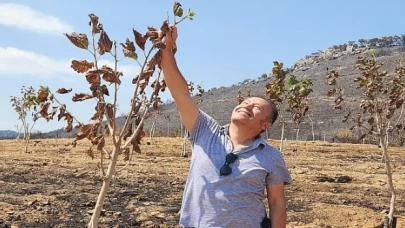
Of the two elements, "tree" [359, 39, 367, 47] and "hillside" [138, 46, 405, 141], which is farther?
"tree" [359, 39, 367, 47]

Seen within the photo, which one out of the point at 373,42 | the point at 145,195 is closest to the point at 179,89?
the point at 145,195

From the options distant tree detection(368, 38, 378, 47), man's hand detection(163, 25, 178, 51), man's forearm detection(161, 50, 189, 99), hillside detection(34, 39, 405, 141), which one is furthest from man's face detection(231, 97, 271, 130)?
distant tree detection(368, 38, 378, 47)

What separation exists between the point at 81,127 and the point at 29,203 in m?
4.36

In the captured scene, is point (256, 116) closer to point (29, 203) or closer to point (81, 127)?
point (81, 127)

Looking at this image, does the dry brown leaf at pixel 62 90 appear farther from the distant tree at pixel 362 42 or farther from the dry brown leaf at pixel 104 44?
the distant tree at pixel 362 42

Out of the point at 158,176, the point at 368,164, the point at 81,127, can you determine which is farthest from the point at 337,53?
the point at 81,127

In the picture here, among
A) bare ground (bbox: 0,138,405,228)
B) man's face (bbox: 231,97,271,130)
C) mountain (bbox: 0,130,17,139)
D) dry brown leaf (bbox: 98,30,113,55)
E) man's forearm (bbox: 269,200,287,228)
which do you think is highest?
mountain (bbox: 0,130,17,139)

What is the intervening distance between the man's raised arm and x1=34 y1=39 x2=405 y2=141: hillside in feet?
61.8

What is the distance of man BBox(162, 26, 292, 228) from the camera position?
7.91 ft

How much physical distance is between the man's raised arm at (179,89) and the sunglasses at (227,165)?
0.95ft

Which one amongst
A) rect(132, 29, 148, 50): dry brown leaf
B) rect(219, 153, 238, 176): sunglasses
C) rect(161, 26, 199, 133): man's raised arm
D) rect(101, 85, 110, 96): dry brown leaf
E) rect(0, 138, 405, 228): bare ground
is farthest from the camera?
rect(0, 138, 405, 228): bare ground

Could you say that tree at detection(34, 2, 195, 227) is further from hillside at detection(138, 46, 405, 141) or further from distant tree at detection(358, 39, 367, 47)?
distant tree at detection(358, 39, 367, 47)

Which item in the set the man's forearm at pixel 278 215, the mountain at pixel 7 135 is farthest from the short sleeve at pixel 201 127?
the mountain at pixel 7 135

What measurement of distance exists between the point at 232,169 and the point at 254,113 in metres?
0.28
